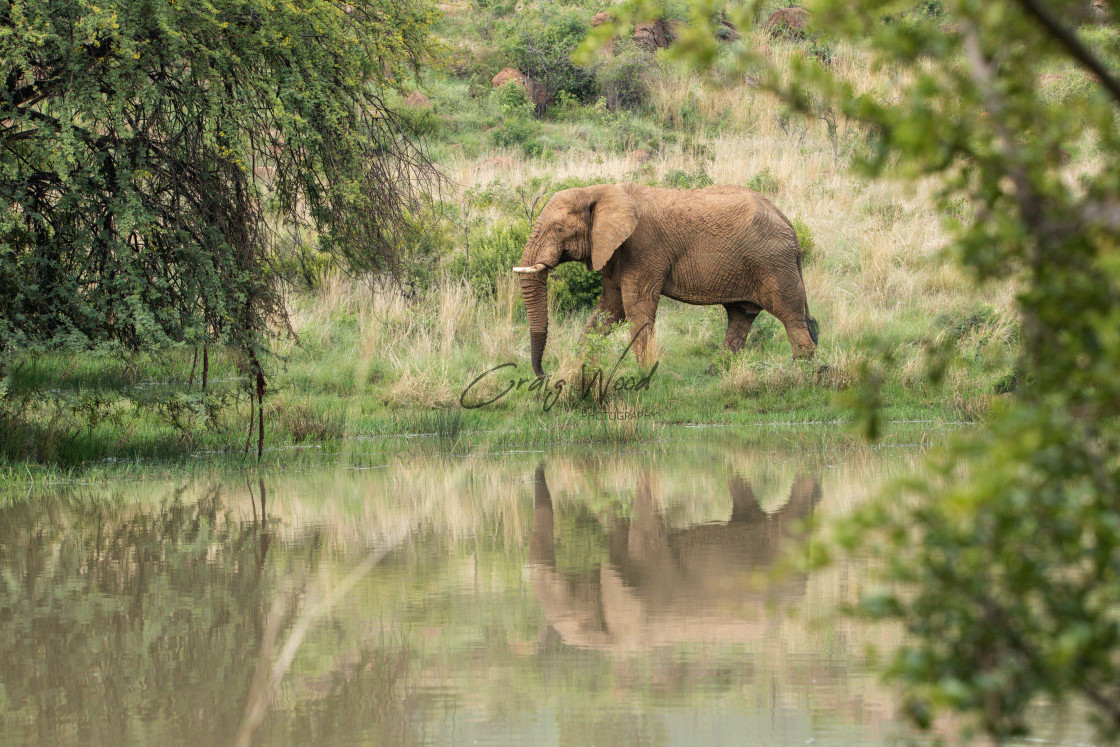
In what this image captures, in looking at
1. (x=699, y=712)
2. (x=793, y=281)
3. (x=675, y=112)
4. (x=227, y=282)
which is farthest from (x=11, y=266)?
(x=675, y=112)

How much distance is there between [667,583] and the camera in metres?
5.84

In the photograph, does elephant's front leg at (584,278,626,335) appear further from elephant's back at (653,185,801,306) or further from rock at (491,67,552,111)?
rock at (491,67,552,111)

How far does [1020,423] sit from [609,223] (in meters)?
11.6

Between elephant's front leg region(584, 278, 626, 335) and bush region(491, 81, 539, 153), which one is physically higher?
elephant's front leg region(584, 278, 626, 335)

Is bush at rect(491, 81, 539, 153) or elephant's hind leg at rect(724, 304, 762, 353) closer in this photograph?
elephant's hind leg at rect(724, 304, 762, 353)

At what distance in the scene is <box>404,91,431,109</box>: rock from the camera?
28.3 metres

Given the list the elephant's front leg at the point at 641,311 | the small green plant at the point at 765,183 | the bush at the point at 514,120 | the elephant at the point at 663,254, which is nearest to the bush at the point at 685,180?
the small green plant at the point at 765,183

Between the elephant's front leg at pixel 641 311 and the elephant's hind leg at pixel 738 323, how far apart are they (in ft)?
3.76

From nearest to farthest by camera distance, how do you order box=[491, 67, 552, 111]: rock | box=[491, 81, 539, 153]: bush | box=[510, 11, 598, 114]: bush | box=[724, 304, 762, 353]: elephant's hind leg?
box=[724, 304, 762, 353]: elephant's hind leg < box=[491, 81, 539, 153]: bush < box=[491, 67, 552, 111]: rock < box=[510, 11, 598, 114]: bush

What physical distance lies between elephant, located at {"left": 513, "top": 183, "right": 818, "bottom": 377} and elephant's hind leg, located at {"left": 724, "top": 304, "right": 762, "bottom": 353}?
3 centimetres

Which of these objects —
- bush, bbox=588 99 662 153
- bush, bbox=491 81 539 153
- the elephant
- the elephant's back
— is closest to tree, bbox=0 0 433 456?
the elephant

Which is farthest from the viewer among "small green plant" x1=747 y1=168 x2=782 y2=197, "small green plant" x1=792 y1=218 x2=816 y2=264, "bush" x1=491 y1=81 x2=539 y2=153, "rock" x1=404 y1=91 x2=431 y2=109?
"rock" x1=404 y1=91 x2=431 y2=109

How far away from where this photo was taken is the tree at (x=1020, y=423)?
1975 mm

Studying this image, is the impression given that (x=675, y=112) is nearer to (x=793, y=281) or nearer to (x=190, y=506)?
(x=793, y=281)
